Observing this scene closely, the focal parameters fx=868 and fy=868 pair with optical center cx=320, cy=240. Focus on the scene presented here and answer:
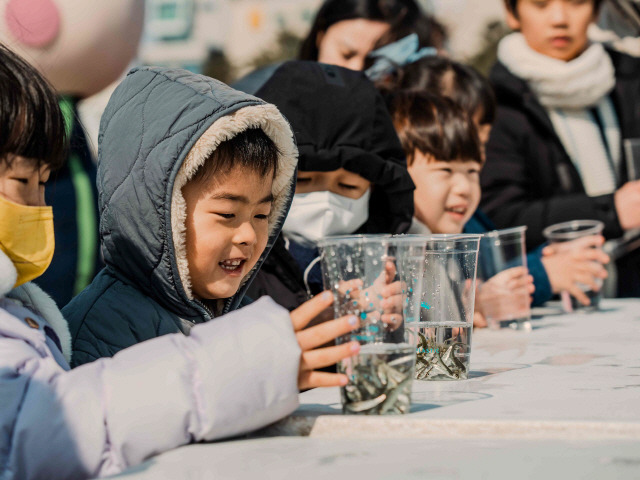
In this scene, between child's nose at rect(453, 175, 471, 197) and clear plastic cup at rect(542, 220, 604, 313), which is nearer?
child's nose at rect(453, 175, 471, 197)

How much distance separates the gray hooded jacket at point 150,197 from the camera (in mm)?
1594

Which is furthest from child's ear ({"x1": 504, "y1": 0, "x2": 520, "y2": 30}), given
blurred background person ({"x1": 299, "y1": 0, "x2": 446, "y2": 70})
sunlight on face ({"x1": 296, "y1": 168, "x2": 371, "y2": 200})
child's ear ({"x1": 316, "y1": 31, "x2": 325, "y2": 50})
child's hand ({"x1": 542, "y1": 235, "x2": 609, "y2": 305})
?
sunlight on face ({"x1": 296, "y1": 168, "x2": 371, "y2": 200})

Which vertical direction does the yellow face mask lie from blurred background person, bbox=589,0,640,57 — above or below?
below

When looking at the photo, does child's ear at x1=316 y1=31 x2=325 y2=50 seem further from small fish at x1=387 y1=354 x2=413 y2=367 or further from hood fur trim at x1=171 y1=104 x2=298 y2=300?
small fish at x1=387 y1=354 x2=413 y2=367

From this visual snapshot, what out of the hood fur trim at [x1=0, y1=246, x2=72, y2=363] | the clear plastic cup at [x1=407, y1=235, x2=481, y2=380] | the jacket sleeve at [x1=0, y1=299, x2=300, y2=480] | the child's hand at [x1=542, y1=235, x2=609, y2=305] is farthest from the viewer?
the child's hand at [x1=542, y1=235, x2=609, y2=305]

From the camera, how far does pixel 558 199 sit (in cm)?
398

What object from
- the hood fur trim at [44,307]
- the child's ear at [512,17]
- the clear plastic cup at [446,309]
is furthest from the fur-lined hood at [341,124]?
the child's ear at [512,17]

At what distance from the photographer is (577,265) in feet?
10.6

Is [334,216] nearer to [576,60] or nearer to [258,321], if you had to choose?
[258,321]

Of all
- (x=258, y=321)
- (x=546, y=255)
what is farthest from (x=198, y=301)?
(x=546, y=255)

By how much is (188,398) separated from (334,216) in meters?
1.35

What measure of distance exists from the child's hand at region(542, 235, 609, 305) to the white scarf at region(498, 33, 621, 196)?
1.01 m

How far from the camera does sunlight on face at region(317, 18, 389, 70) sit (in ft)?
11.9

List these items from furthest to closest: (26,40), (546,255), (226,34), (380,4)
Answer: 1. (226,34)
2. (380,4)
3. (546,255)
4. (26,40)
